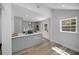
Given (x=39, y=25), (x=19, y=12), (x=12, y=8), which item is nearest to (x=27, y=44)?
(x=39, y=25)

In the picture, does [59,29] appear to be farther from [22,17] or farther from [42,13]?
[22,17]

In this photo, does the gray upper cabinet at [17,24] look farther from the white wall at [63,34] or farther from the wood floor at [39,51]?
the white wall at [63,34]

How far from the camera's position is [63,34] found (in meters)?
2.13

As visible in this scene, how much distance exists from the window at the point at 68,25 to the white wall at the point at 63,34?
0.28 ft

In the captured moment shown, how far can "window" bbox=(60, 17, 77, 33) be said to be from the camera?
2.01 m

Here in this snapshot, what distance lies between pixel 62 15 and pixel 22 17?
3.37 ft

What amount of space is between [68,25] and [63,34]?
0.93 ft

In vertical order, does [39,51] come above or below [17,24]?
below

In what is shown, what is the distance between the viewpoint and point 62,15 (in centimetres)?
197

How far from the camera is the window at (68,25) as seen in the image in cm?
201

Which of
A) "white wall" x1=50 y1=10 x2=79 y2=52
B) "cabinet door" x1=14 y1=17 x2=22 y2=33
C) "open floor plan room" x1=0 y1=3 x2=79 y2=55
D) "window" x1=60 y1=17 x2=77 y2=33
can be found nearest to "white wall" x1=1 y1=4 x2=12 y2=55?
"open floor plan room" x1=0 y1=3 x2=79 y2=55

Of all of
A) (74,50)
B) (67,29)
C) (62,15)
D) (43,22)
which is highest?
(62,15)

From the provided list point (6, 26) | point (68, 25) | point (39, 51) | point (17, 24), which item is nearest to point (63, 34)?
point (68, 25)

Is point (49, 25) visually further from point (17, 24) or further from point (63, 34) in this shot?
point (17, 24)
